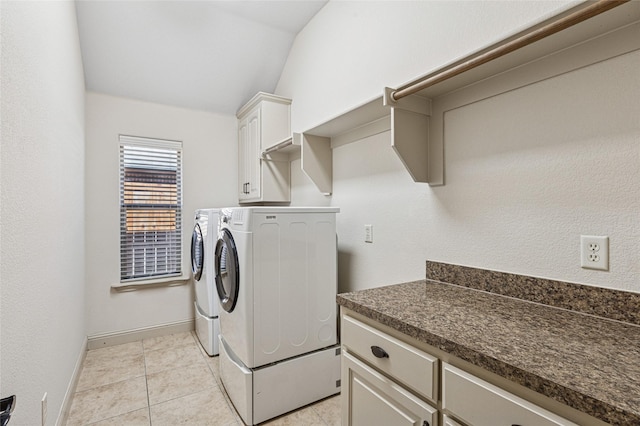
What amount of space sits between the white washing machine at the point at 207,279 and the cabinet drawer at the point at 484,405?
2139 mm

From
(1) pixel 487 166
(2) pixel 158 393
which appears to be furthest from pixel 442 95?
(2) pixel 158 393

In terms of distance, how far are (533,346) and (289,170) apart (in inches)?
103

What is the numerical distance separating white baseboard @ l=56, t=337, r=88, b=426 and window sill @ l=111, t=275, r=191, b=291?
1.79ft

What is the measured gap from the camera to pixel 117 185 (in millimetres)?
3086

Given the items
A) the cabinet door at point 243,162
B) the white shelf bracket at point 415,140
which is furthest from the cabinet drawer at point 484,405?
the cabinet door at point 243,162

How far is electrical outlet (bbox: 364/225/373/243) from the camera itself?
2.10 meters

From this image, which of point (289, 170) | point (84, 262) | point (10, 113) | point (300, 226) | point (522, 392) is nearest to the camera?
point (522, 392)

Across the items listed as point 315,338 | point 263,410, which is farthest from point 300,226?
point 263,410

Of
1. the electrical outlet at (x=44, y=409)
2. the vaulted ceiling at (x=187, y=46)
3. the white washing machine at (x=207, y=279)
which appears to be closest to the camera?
the electrical outlet at (x=44, y=409)

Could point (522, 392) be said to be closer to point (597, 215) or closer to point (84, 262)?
point (597, 215)

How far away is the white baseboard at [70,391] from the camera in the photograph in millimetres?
1793

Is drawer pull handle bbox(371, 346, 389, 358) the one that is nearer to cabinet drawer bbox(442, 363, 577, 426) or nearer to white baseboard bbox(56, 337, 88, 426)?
cabinet drawer bbox(442, 363, 577, 426)

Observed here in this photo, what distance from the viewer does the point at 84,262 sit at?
2.87 m

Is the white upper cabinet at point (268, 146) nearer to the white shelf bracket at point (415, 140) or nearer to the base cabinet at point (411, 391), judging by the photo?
the white shelf bracket at point (415, 140)
